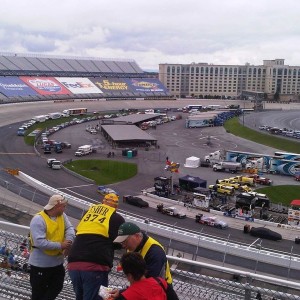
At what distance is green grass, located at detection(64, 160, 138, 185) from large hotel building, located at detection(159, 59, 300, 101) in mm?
51562

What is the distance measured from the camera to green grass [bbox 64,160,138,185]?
19.4m

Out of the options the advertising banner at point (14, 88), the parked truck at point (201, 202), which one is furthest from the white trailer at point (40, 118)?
the parked truck at point (201, 202)

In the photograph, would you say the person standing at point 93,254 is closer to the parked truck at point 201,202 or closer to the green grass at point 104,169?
the parked truck at point 201,202

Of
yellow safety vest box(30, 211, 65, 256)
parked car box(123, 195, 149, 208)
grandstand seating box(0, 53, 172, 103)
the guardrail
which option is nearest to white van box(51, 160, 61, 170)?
parked car box(123, 195, 149, 208)

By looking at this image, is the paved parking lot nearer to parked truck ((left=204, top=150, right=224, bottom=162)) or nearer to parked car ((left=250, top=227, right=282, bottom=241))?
parked truck ((left=204, top=150, right=224, bottom=162))

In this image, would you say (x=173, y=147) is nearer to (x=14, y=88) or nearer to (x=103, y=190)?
(x=103, y=190)

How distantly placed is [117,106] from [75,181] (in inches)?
1327

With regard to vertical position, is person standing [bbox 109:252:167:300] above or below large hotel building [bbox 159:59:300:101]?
above

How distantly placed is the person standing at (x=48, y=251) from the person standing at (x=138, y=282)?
32.2 inches

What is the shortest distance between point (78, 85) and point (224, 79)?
28.6m

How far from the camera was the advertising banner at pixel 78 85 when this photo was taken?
5416 cm

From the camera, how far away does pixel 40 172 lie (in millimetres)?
19766

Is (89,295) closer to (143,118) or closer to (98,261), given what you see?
(98,261)

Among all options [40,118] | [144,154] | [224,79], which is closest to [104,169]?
[144,154]
